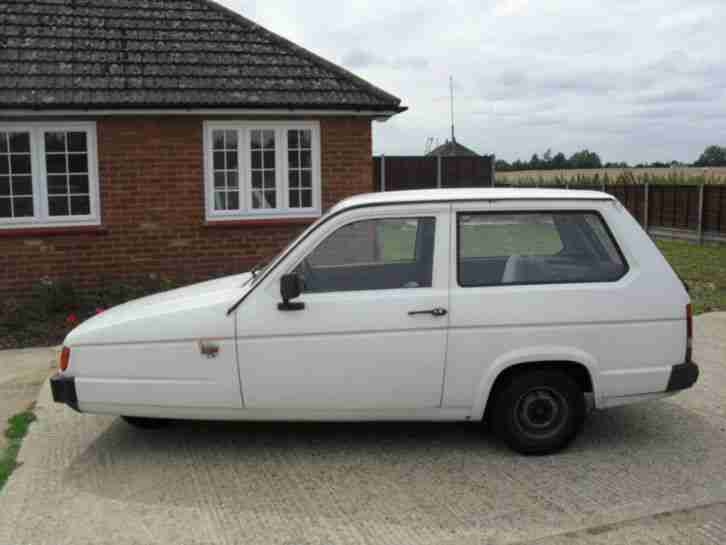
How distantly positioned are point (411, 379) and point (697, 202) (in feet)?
58.6

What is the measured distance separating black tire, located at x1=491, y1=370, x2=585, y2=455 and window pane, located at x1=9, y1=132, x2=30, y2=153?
7.85 meters

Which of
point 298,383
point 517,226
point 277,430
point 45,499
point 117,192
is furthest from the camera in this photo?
point 117,192

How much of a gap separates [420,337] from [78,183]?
7288 mm

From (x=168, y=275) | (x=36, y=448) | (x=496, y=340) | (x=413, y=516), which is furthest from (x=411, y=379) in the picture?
(x=168, y=275)

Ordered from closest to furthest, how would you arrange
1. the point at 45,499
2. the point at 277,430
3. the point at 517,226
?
the point at 45,499 → the point at 517,226 → the point at 277,430

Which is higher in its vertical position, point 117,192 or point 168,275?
point 117,192

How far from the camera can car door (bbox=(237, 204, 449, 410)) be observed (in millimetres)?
4996

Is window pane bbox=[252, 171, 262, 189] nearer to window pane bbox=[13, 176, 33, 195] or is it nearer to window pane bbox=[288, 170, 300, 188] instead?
window pane bbox=[288, 170, 300, 188]

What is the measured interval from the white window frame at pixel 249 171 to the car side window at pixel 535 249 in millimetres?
6343

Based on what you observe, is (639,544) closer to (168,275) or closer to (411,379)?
(411,379)

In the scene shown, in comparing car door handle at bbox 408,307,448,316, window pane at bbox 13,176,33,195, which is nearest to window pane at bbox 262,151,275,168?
window pane at bbox 13,176,33,195

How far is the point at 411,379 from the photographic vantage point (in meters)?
5.05

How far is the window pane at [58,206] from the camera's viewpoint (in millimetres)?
10664

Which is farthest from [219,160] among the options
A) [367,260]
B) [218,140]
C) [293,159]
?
[367,260]
